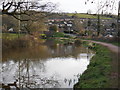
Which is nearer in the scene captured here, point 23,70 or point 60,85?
point 60,85

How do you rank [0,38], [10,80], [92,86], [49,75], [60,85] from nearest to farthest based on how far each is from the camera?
[92,86], [60,85], [10,80], [49,75], [0,38]

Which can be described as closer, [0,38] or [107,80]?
[107,80]

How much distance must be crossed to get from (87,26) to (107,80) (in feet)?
129

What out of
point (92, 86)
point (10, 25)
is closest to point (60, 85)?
point (92, 86)

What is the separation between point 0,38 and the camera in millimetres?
20359

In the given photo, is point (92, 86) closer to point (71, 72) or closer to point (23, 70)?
point (71, 72)

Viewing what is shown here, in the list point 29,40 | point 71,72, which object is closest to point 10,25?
point 29,40

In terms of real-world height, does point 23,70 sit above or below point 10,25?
below

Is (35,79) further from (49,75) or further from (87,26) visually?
(87,26)

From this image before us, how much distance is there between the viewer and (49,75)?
30.3 feet

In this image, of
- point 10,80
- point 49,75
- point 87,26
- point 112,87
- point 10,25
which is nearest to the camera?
point 112,87

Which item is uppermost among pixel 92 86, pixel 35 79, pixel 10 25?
pixel 10 25

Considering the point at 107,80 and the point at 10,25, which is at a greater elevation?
the point at 10,25

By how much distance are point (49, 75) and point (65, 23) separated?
4257 centimetres
